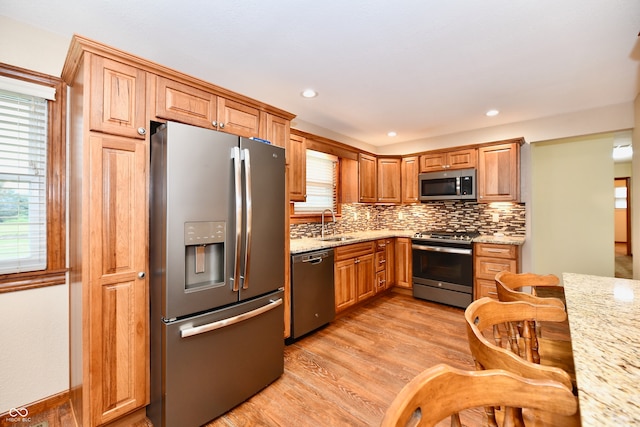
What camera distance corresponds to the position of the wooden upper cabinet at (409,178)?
14.2 feet

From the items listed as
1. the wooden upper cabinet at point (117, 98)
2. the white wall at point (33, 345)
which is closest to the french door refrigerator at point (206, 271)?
the wooden upper cabinet at point (117, 98)

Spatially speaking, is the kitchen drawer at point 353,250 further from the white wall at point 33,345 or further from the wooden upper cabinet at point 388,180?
the white wall at point 33,345

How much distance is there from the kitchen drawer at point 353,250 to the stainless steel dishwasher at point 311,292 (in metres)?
0.18

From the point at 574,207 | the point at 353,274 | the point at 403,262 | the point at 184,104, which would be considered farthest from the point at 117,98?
the point at 574,207

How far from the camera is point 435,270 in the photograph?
3797 mm

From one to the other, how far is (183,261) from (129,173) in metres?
0.60

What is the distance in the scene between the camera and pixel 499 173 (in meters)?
3.62

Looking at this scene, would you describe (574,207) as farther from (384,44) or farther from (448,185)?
(384,44)

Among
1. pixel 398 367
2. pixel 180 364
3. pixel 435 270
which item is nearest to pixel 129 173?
pixel 180 364

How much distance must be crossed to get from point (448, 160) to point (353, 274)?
7.30 feet

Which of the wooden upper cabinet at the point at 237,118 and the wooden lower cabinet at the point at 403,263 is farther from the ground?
the wooden upper cabinet at the point at 237,118

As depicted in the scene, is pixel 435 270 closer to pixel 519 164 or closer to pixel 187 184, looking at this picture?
pixel 519 164

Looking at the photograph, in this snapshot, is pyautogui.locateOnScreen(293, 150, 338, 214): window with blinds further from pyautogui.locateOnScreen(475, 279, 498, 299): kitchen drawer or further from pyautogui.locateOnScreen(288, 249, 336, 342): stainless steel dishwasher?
pyautogui.locateOnScreen(475, 279, 498, 299): kitchen drawer

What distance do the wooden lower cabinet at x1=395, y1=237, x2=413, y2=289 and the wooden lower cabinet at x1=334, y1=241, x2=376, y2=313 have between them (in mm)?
640
